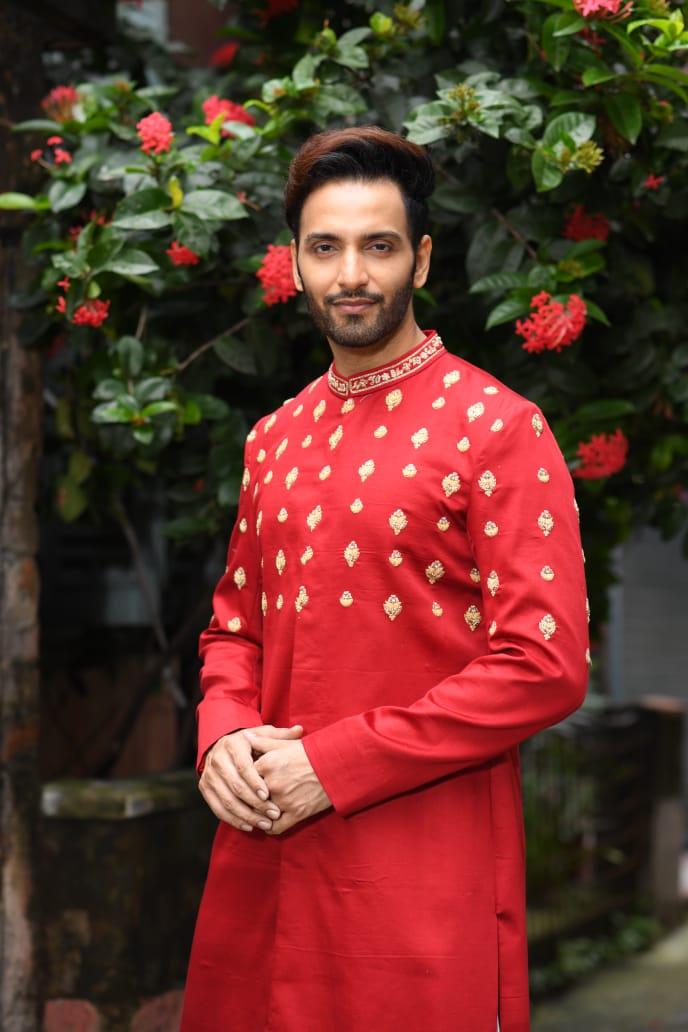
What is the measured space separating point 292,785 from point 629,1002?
476cm

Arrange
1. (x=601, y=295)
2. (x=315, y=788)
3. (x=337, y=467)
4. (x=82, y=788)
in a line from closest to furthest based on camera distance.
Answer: (x=315, y=788), (x=337, y=467), (x=601, y=295), (x=82, y=788)

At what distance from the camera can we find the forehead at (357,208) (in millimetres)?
2154

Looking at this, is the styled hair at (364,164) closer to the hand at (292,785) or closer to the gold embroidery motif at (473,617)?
the gold embroidery motif at (473,617)

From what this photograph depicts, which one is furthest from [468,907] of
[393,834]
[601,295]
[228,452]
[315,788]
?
[601,295]

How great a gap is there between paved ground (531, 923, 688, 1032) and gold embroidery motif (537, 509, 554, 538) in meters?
4.33

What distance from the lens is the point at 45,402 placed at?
166 inches

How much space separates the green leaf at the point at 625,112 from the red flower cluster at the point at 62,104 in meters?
1.39

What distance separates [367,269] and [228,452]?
4.17 ft

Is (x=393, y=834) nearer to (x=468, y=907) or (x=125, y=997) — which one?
(x=468, y=907)

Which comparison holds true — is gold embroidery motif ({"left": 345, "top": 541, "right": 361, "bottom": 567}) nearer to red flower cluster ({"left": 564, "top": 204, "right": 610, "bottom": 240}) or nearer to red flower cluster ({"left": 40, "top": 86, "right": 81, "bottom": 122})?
red flower cluster ({"left": 564, "top": 204, "right": 610, "bottom": 240})

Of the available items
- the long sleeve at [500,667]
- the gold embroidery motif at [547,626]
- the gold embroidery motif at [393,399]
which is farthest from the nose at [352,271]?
the gold embroidery motif at [547,626]

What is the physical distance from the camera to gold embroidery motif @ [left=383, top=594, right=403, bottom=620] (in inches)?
85.4

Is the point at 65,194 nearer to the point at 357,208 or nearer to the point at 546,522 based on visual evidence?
the point at 357,208

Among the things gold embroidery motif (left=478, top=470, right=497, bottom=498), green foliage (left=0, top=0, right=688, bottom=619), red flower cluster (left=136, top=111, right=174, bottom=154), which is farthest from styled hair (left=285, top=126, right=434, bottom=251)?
red flower cluster (left=136, top=111, right=174, bottom=154)
